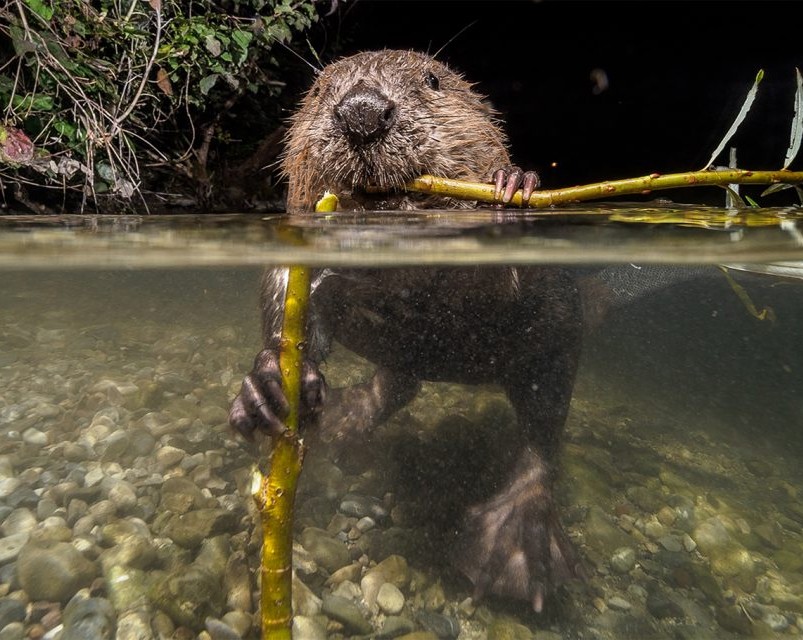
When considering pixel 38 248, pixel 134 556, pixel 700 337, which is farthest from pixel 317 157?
pixel 700 337

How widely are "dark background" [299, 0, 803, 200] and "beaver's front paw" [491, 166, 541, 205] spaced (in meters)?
4.32

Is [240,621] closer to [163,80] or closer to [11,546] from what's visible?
[11,546]

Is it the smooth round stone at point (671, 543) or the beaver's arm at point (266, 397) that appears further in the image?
the smooth round stone at point (671, 543)

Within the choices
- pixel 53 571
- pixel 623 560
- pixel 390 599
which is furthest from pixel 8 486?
pixel 623 560

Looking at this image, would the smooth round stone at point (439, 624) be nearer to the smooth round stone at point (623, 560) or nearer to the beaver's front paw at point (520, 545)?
the beaver's front paw at point (520, 545)

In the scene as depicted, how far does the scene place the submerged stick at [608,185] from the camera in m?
2.14

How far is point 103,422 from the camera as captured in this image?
283 cm

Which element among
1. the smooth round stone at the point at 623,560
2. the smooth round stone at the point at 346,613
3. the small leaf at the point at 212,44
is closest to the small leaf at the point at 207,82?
the small leaf at the point at 212,44

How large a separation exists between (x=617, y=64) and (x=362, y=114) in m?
5.76

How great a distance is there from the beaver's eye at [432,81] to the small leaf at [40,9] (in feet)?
9.43

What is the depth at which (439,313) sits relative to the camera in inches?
106

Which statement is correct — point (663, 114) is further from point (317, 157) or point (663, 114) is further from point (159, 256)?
point (159, 256)

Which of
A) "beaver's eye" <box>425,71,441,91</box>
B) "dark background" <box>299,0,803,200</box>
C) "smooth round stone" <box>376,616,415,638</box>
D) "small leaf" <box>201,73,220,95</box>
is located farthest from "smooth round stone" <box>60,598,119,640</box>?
"dark background" <box>299,0,803,200</box>

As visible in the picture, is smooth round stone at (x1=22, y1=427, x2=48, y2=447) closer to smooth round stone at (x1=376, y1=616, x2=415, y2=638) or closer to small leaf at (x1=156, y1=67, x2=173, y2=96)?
smooth round stone at (x1=376, y1=616, x2=415, y2=638)
